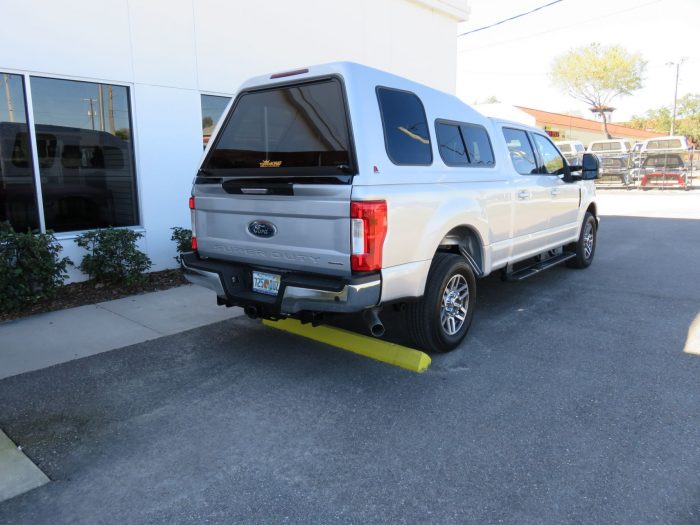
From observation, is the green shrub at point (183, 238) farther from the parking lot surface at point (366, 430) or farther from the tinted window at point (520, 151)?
the tinted window at point (520, 151)

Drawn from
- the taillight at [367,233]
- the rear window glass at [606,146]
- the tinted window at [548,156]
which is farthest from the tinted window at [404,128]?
the rear window glass at [606,146]

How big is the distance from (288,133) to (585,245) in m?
5.65

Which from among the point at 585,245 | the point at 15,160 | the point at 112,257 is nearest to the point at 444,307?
the point at 112,257

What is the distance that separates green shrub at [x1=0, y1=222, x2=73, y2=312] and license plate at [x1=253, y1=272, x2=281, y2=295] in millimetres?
3059

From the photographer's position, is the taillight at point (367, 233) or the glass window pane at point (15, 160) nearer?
the taillight at point (367, 233)

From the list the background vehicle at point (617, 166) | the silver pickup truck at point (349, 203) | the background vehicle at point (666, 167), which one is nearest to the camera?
the silver pickup truck at point (349, 203)

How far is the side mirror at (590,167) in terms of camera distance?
23.1 feet

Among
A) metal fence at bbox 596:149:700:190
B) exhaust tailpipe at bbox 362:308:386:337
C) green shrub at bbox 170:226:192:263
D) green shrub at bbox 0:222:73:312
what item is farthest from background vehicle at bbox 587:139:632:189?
green shrub at bbox 0:222:73:312

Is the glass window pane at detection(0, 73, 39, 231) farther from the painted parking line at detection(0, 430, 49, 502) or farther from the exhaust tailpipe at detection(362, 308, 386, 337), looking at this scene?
the exhaust tailpipe at detection(362, 308, 386, 337)

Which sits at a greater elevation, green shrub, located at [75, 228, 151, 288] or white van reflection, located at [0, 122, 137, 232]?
white van reflection, located at [0, 122, 137, 232]

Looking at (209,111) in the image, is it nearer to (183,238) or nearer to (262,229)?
(183,238)

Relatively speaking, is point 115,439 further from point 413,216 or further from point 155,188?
point 155,188

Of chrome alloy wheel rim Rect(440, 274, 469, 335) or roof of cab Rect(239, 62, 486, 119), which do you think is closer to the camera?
roof of cab Rect(239, 62, 486, 119)

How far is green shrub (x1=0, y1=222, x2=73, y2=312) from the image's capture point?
18.5ft
